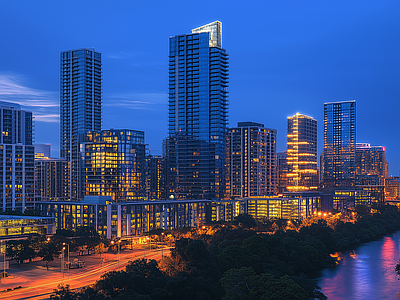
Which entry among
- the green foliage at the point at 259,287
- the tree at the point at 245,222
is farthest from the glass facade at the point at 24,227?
the tree at the point at 245,222

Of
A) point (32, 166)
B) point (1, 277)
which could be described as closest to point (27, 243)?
point (1, 277)

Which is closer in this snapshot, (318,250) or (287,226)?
(318,250)

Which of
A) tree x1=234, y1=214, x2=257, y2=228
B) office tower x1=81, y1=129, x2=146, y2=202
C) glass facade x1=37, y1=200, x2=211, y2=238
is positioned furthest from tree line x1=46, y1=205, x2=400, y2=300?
office tower x1=81, y1=129, x2=146, y2=202

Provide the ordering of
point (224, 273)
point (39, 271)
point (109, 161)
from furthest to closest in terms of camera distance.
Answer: point (109, 161)
point (39, 271)
point (224, 273)

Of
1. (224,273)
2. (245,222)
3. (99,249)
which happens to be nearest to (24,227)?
(99,249)

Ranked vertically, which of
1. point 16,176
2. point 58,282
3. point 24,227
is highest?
point 16,176

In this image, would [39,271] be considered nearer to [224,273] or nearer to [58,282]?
[58,282]

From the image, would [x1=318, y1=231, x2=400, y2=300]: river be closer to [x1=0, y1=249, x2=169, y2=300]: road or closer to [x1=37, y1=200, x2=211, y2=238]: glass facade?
[x1=0, y1=249, x2=169, y2=300]: road

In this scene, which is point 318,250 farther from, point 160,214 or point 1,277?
point 1,277
